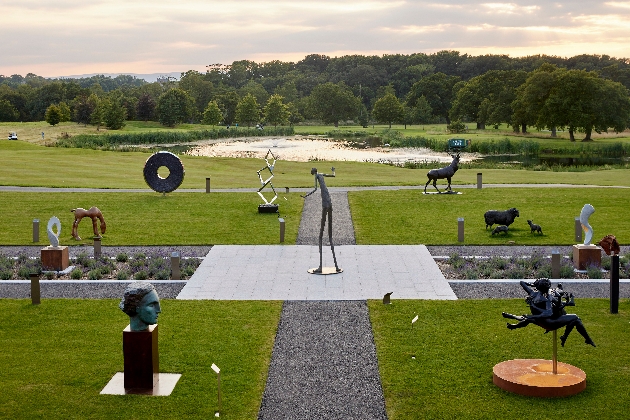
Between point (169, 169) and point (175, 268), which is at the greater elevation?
point (169, 169)

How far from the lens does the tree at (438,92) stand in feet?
435

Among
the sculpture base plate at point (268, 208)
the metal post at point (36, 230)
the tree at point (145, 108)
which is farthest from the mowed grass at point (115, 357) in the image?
the tree at point (145, 108)

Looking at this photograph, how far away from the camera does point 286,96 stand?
158125 mm

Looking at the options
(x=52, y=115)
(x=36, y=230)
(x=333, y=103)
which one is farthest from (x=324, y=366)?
(x=333, y=103)

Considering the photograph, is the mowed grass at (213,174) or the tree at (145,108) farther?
the tree at (145,108)

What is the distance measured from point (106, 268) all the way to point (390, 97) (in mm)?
111617

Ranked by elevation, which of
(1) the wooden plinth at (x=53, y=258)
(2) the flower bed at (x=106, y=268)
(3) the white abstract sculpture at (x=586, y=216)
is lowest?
(2) the flower bed at (x=106, y=268)

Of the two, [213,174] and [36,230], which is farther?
[213,174]

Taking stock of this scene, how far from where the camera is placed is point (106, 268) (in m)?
20.5

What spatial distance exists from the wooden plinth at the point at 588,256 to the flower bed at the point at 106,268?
34.0 ft

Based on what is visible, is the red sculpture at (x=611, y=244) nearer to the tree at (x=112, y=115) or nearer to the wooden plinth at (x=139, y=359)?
the wooden plinth at (x=139, y=359)

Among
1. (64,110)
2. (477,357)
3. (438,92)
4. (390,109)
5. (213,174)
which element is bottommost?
(477,357)

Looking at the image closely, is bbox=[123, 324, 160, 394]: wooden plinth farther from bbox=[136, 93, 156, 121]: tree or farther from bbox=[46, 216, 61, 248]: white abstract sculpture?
bbox=[136, 93, 156, 121]: tree

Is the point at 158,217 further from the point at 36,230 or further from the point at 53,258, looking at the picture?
the point at 53,258
